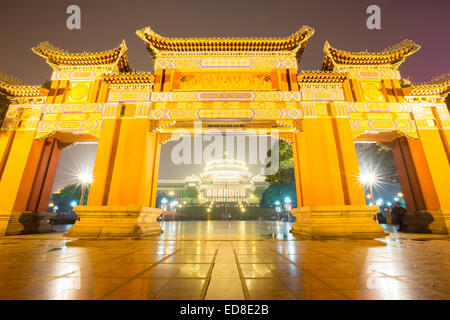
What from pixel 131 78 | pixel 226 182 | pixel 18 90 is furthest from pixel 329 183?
pixel 226 182

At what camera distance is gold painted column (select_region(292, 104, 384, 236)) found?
22.9ft

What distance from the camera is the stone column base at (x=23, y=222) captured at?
797 cm

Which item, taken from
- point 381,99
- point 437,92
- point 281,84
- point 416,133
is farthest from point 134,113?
point 437,92

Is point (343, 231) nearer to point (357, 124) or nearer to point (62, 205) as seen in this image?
point (357, 124)

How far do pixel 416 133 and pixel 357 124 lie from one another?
Result: 268cm

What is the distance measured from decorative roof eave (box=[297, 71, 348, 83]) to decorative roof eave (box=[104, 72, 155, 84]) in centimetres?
667

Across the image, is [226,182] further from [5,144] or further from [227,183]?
[5,144]

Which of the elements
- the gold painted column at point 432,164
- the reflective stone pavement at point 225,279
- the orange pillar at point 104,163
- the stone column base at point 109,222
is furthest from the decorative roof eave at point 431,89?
the orange pillar at point 104,163

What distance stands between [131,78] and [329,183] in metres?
9.38

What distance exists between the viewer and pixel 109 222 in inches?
284

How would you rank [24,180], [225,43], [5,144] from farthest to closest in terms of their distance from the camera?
[225,43]
[5,144]
[24,180]

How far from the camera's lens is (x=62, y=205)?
111 feet

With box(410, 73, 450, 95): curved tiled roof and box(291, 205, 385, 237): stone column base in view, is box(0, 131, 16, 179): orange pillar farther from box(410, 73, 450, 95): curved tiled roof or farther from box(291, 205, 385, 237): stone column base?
box(410, 73, 450, 95): curved tiled roof

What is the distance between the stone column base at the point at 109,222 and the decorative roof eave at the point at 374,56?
10821mm
